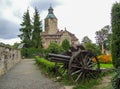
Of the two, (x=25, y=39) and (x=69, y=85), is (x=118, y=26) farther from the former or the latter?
A: (x=25, y=39)

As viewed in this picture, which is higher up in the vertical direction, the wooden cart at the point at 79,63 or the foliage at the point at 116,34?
the foliage at the point at 116,34

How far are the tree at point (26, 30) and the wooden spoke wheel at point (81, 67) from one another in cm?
5184

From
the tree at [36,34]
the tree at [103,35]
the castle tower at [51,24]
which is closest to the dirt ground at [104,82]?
the tree at [36,34]

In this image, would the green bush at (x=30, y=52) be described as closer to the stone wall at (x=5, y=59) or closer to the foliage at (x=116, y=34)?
the stone wall at (x=5, y=59)

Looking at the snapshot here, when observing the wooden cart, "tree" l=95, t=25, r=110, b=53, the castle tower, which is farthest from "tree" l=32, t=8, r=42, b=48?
the wooden cart

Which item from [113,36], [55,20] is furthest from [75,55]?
[55,20]

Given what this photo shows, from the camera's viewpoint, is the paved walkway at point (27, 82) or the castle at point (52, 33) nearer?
the paved walkway at point (27, 82)

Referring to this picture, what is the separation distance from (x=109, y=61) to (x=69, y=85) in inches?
590

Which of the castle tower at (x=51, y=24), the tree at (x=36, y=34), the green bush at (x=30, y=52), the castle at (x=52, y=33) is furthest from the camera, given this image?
the castle tower at (x=51, y=24)

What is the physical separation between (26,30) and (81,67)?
5261 cm

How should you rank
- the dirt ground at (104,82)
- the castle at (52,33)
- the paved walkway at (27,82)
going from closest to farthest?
the dirt ground at (104,82) → the paved walkway at (27,82) → the castle at (52,33)

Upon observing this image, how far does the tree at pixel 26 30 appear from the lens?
Answer: 63.9 metres

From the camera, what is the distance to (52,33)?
280ft

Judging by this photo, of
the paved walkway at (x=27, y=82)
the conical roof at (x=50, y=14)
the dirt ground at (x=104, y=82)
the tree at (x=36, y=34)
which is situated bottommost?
the paved walkway at (x=27, y=82)
